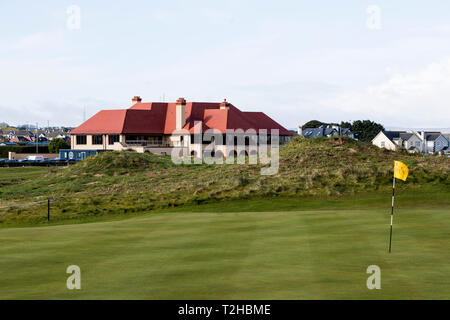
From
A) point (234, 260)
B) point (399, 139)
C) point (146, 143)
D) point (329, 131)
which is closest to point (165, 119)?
point (146, 143)

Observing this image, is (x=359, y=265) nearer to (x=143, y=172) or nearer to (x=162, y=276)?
(x=162, y=276)

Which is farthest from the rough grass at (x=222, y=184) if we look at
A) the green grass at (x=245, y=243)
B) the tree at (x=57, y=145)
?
the tree at (x=57, y=145)

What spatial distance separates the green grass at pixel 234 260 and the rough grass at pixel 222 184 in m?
14.6

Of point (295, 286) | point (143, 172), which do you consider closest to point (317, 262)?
point (295, 286)

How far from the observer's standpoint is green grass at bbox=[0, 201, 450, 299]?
424 inches

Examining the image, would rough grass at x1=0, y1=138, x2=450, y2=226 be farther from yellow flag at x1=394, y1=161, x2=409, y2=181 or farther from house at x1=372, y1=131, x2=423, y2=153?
house at x1=372, y1=131, x2=423, y2=153

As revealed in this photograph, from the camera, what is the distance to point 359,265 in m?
13.1

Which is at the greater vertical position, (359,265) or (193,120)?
(193,120)

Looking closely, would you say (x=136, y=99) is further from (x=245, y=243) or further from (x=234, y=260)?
(x=234, y=260)

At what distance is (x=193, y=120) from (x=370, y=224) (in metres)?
70.5

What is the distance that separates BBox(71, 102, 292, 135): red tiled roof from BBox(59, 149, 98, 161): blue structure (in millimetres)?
3331

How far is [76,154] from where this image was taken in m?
97.0

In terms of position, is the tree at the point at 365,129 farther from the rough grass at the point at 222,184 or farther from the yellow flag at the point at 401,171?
the yellow flag at the point at 401,171

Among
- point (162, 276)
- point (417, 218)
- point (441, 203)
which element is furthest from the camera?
point (441, 203)
